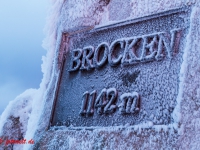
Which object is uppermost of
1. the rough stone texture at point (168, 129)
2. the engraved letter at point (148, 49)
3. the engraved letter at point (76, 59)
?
the engraved letter at point (76, 59)

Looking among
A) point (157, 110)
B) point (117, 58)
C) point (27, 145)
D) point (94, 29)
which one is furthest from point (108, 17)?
point (27, 145)

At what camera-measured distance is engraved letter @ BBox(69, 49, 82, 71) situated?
1312mm

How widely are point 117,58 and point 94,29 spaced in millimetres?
189

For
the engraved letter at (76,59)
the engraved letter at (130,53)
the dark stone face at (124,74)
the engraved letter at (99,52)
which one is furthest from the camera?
the engraved letter at (76,59)

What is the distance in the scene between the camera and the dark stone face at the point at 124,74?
3.29ft

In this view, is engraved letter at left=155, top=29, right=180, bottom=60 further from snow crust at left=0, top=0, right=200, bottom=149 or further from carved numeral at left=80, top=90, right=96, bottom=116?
carved numeral at left=80, top=90, right=96, bottom=116

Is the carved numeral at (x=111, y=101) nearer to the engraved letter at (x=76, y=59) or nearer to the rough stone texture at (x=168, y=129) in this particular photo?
the rough stone texture at (x=168, y=129)

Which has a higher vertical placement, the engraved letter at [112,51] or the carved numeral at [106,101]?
the engraved letter at [112,51]

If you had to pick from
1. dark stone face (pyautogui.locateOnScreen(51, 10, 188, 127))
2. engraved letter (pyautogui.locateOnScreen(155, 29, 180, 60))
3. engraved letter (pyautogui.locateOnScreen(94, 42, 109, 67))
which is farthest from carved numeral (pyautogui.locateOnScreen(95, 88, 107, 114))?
engraved letter (pyautogui.locateOnScreen(155, 29, 180, 60))

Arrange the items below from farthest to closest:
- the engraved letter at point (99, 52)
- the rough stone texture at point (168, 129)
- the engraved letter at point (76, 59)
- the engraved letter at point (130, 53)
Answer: the engraved letter at point (76, 59) → the engraved letter at point (99, 52) → the engraved letter at point (130, 53) → the rough stone texture at point (168, 129)

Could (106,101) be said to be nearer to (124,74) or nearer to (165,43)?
(124,74)

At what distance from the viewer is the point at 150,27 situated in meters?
1.11

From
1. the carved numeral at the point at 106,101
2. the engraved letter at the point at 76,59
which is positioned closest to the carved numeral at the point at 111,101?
the carved numeral at the point at 106,101

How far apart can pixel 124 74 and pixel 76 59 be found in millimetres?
262
